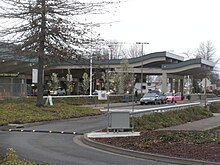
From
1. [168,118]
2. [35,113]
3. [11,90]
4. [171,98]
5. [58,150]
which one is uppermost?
[11,90]

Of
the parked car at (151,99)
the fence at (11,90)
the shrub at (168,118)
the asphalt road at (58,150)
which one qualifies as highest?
the fence at (11,90)

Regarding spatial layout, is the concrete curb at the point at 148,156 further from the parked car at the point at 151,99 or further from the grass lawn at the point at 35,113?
the parked car at the point at 151,99

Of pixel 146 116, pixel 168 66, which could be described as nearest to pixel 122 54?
pixel 168 66

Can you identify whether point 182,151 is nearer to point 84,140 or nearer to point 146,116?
point 84,140

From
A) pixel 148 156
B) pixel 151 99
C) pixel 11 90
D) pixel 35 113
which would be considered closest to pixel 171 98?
pixel 151 99

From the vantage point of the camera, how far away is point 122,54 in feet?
404

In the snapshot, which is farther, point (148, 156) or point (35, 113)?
point (35, 113)

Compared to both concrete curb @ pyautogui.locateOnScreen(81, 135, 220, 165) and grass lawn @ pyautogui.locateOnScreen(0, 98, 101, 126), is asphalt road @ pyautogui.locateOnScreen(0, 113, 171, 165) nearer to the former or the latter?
concrete curb @ pyautogui.locateOnScreen(81, 135, 220, 165)

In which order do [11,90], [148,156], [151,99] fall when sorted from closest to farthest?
[148,156]
[11,90]
[151,99]

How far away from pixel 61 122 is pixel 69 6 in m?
7.86

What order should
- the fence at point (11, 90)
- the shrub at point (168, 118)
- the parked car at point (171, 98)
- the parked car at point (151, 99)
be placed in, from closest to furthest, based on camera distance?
the shrub at point (168, 118) → the fence at point (11, 90) → the parked car at point (151, 99) → the parked car at point (171, 98)

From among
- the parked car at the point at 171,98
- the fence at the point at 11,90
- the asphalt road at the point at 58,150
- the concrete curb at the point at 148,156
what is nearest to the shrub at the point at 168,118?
the asphalt road at the point at 58,150

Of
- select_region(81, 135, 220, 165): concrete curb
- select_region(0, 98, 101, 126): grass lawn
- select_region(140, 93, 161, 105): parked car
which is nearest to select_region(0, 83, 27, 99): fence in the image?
select_region(0, 98, 101, 126): grass lawn

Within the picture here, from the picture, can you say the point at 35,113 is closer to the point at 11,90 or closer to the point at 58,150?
the point at 58,150
